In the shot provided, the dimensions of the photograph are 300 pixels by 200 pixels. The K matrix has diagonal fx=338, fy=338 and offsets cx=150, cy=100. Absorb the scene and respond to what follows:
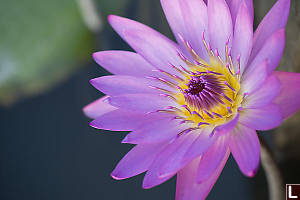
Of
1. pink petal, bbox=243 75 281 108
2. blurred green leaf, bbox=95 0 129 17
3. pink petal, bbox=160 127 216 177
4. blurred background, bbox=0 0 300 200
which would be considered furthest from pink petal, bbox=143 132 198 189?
blurred green leaf, bbox=95 0 129 17

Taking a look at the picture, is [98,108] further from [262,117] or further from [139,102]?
[262,117]

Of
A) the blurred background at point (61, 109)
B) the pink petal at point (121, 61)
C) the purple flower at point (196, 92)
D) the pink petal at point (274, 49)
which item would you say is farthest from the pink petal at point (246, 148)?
the blurred background at point (61, 109)

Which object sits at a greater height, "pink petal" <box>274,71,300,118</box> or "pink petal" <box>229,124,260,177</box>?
"pink petal" <box>274,71,300,118</box>

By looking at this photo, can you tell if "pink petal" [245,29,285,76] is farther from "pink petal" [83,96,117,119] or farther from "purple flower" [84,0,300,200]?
"pink petal" [83,96,117,119]

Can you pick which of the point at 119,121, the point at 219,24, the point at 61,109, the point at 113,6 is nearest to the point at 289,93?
the point at 219,24

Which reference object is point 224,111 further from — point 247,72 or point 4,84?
point 4,84

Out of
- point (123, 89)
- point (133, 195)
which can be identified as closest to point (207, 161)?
point (123, 89)

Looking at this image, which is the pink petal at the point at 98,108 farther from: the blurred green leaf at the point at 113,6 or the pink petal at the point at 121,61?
the blurred green leaf at the point at 113,6
